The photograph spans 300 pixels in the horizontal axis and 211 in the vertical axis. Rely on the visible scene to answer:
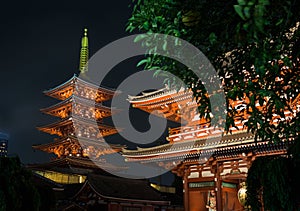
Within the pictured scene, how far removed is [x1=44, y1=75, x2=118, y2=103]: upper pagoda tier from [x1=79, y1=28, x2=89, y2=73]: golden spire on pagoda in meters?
4.76

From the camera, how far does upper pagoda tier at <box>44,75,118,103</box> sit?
37.6 meters

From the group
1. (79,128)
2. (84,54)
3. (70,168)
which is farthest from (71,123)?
(84,54)

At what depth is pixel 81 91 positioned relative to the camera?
3838cm

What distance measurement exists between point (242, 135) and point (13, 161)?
845 cm

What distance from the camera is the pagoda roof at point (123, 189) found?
22519 millimetres

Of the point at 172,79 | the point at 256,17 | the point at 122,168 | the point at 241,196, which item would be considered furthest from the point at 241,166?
the point at 122,168

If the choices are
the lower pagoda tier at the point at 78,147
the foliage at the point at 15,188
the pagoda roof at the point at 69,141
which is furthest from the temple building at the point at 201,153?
the lower pagoda tier at the point at 78,147

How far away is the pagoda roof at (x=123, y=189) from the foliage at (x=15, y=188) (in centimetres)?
1148

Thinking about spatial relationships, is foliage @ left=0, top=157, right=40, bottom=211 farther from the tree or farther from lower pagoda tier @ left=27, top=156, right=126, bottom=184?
lower pagoda tier @ left=27, top=156, right=126, bottom=184

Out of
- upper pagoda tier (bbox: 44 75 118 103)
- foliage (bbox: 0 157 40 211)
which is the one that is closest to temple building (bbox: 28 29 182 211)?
upper pagoda tier (bbox: 44 75 118 103)

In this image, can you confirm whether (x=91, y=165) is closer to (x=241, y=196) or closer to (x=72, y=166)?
(x=72, y=166)

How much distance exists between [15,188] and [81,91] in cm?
2855

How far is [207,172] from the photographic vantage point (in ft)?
53.2

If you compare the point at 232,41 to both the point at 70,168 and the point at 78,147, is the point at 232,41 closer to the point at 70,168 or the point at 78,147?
the point at 70,168
